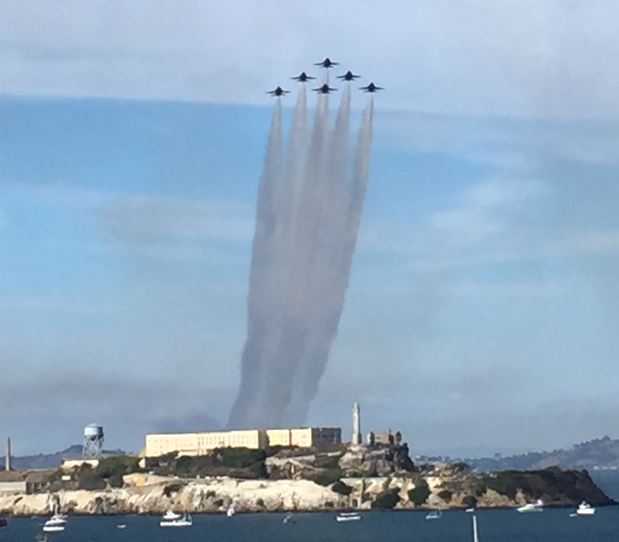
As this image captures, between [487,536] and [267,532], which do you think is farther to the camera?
[267,532]

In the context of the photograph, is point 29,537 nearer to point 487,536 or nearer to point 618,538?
point 487,536

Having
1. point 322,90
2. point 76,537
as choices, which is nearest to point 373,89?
point 322,90

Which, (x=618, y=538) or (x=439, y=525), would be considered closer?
(x=618, y=538)

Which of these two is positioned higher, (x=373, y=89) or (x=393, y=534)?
(x=373, y=89)

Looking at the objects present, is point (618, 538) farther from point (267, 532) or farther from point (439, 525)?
point (267, 532)

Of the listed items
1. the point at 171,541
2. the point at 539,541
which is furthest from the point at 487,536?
the point at 171,541

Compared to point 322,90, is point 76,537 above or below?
below

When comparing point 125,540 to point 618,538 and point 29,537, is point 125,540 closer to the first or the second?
point 29,537
